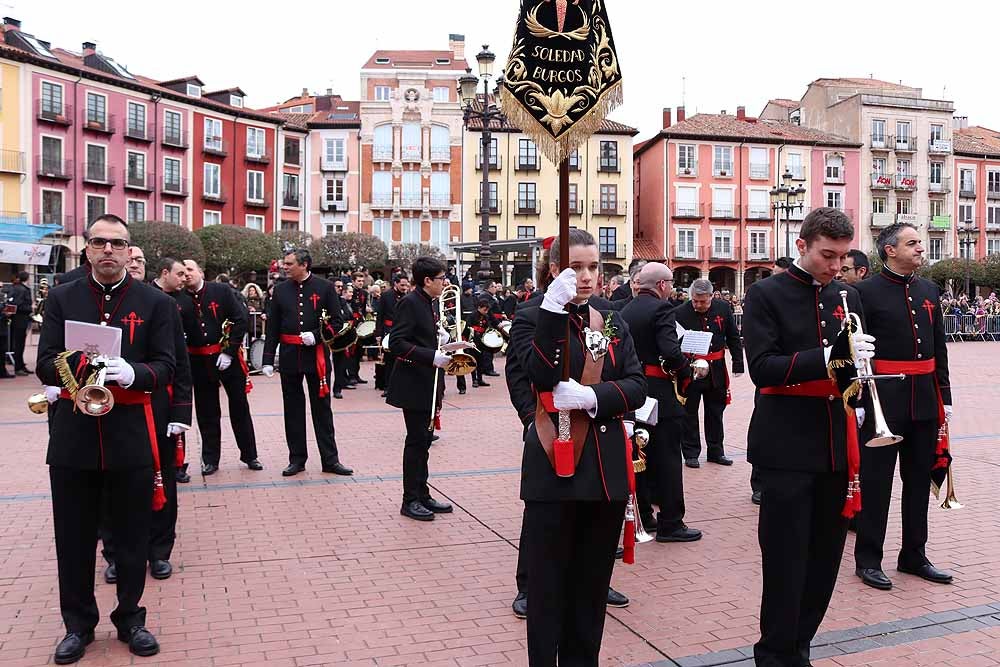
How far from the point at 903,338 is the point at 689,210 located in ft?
172

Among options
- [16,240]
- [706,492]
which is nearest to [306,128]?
[16,240]

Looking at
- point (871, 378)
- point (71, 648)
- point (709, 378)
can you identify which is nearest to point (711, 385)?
point (709, 378)

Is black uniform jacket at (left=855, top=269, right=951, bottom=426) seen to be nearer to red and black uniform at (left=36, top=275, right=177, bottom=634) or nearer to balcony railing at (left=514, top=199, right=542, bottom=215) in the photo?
red and black uniform at (left=36, top=275, right=177, bottom=634)

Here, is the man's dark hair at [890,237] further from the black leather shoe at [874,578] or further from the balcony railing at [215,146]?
the balcony railing at [215,146]

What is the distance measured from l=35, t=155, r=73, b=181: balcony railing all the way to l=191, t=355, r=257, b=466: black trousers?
124 feet

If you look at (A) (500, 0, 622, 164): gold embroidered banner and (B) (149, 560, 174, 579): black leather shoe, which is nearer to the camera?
(A) (500, 0, 622, 164): gold embroidered banner

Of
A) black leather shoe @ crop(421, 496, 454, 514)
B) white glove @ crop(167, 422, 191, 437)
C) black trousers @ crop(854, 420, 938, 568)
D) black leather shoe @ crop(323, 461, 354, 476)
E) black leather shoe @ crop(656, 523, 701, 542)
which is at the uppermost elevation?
white glove @ crop(167, 422, 191, 437)

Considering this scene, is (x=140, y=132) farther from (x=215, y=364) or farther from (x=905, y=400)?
(x=905, y=400)

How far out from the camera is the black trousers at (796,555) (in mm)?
4020

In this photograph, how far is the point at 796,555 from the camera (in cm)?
403

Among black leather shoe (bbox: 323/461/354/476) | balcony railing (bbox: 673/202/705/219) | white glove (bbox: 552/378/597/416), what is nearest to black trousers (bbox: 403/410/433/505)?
black leather shoe (bbox: 323/461/354/476)

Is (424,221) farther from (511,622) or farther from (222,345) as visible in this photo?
(511,622)

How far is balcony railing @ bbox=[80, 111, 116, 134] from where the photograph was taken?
4266cm

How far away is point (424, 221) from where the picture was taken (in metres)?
53.8
